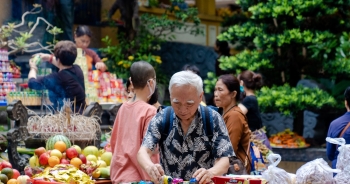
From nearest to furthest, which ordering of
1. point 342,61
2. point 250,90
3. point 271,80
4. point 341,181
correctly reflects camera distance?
point 341,181 → point 250,90 → point 342,61 → point 271,80

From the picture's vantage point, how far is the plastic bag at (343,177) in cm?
563

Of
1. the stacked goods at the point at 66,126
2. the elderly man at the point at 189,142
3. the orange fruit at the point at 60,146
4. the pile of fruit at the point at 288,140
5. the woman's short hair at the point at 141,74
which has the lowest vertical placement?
the pile of fruit at the point at 288,140

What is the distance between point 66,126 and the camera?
874 centimetres

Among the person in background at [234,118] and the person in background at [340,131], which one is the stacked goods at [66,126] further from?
the person in background at [340,131]

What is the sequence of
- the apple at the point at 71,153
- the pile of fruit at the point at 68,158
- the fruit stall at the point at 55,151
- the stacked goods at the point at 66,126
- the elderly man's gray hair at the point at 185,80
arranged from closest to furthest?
the elderly man's gray hair at the point at 185,80 → the fruit stall at the point at 55,151 → the pile of fruit at the point at 68,158 → the apple at the point at 71,153 → the stacked goods at the point at 66,126

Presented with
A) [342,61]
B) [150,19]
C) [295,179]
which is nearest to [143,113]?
[295,179]

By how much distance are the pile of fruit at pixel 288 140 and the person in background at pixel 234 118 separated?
591 cm

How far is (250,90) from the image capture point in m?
9.66

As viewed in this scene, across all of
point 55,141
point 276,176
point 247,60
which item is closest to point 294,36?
point 247,60

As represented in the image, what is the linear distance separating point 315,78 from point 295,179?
8.43 m

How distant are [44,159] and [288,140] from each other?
6.54m

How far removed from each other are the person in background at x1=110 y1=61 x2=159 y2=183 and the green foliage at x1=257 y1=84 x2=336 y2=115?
6518 millimetres

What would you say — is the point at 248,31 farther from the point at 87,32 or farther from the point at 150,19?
the point at 87,32

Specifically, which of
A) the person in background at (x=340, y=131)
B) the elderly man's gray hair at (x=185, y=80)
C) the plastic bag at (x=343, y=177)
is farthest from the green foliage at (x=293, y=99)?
the elderly man's gray hair at (x=185, y=80)
